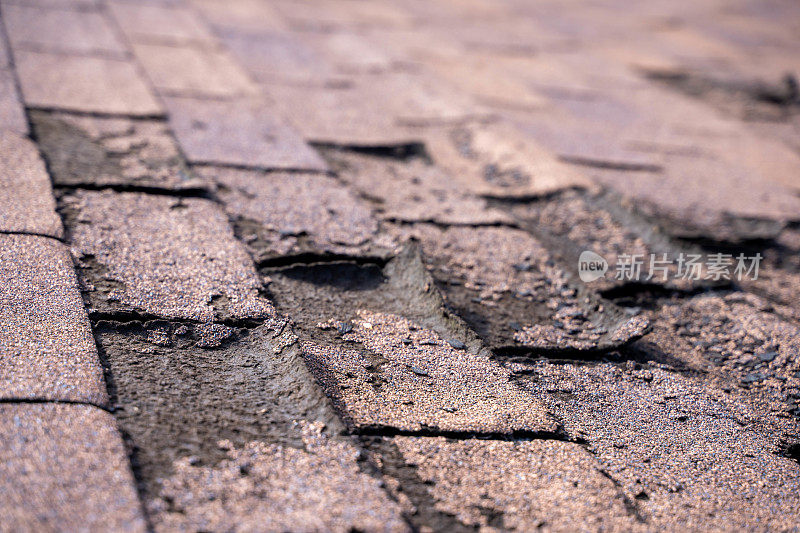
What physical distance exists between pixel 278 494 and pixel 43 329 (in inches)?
32.2

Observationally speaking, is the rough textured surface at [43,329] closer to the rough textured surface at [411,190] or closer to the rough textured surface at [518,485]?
the rough textured surface at [518,485]

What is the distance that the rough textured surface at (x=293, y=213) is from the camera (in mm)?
2631

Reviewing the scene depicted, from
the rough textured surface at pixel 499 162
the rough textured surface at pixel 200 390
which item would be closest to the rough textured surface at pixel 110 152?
the rough textured surface at pixel 200 390

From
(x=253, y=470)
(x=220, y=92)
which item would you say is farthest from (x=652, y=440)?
(x=220, y=92)

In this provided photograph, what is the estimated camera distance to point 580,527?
1.58 meters

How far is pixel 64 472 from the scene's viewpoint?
145cm

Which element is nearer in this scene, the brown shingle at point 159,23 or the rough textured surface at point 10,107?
the rough textured surface at point 10,107

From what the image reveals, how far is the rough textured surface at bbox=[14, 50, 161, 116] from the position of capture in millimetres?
3494

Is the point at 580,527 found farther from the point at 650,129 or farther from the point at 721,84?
the point at 721,84

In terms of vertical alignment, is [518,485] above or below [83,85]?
below

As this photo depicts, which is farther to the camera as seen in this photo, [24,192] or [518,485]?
[24,192]

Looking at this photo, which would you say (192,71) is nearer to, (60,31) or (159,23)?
(60,31)

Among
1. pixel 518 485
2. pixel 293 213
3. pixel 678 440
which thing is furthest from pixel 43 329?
pixel 678 440

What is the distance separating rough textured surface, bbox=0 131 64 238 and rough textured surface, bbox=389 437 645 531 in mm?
1443
